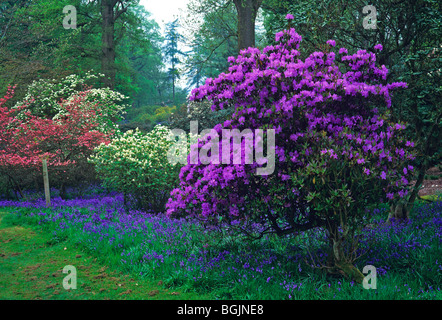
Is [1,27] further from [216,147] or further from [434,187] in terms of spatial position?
[434,187]

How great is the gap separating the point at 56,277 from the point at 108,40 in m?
19.6

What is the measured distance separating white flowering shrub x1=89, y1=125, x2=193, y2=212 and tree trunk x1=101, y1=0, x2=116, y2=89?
13.4 m

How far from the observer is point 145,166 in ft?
34.4

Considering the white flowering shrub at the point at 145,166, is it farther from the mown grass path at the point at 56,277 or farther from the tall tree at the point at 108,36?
the tall tree at the point at 108,36

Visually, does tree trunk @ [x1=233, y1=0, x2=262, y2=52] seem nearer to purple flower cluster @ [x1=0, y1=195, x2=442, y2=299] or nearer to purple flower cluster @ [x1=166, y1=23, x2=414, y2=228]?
purple flower cluster @ [x1=0, y1=195, x2=442, y2=299]

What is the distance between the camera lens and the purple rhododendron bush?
494 centimetres

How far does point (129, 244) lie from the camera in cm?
749

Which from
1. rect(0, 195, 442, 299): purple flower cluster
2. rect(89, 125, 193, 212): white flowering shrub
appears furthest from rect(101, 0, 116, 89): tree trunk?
rect(0, 195, 442, 299): purple flower cluster

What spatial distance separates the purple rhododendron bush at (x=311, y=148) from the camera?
4.94 meters

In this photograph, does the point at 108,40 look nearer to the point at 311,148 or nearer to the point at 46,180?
the point at 46,180

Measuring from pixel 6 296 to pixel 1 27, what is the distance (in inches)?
787

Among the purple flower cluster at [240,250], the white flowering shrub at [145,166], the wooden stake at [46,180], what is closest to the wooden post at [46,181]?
the wooden stake at [46,180]

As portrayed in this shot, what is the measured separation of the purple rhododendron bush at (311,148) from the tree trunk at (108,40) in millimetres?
19159
